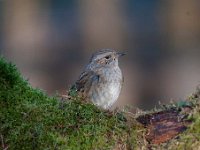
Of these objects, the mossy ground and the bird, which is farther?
the bird

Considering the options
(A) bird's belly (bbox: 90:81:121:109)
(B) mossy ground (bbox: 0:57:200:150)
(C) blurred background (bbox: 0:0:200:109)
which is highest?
(C) blurred background (bbox: 0:0:200:109)

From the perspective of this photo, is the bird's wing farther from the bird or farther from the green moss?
the green moss

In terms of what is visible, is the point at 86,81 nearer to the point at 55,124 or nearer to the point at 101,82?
the point at 101,82

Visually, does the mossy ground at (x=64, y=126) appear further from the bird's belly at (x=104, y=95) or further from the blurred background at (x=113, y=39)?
the blurred background at (x=113, y=39)

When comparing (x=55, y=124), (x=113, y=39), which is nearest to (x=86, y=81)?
(x=55, y=124)

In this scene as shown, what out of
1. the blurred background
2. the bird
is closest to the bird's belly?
the bird

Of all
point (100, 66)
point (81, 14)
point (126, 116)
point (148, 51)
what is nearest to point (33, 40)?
point (81, 14)

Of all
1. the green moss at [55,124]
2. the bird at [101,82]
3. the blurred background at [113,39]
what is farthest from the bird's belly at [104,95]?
the blurred background at [113,39]
